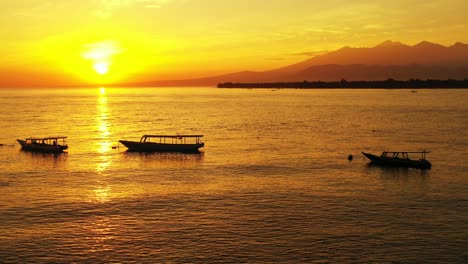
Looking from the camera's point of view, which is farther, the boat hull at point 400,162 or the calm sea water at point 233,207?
the boat hull at point 400,162

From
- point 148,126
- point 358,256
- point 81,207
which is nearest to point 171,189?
point 81,207

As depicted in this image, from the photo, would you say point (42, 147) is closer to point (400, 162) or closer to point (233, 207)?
point (233, 207)

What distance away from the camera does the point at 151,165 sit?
7088 centimetres

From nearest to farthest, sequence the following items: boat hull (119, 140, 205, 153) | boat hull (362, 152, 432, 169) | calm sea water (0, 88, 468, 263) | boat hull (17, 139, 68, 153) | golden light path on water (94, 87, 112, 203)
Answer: calm sea water (0, 88, 468, 263) → golden light path on water (94, 87, 112, 203) → boat hull (362, 152, 432, 169) → boat hull (17, 139, 68, 153) → boat hull (119, 140, 205, 153)

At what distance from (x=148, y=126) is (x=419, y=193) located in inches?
3656

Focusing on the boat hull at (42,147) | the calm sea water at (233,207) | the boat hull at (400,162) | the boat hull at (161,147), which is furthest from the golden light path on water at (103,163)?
the boat hull at (400,162)

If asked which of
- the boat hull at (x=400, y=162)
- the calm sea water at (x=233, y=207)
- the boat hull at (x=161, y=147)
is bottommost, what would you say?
the calm sea water at (x=233, y=207)

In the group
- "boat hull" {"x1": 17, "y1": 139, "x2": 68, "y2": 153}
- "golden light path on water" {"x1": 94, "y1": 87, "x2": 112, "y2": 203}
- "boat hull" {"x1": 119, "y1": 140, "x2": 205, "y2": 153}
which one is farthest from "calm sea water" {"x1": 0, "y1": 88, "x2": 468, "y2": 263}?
"boat hull" {"x1": 119, "y1": 140, "x2": 205, "y2": 153}

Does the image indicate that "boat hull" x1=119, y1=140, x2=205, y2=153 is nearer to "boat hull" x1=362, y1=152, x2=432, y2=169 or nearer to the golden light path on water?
the golden light path on water

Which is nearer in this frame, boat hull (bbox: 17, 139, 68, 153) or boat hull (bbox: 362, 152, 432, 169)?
boat hull (bbox: 362, 152, 432, 169)

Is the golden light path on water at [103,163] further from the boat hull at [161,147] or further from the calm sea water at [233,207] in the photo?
the boat hull at [161,147]

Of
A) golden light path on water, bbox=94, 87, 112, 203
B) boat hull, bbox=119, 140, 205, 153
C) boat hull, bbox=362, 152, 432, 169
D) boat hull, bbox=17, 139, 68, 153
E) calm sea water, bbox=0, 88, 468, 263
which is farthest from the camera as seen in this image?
boat hull, bbox=119, 140, 205, 153

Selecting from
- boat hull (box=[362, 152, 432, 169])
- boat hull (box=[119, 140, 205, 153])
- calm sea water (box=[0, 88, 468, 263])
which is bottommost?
calm sea water (box=[0, 88, 468, 263])

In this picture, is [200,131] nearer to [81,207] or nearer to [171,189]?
[171,189]
